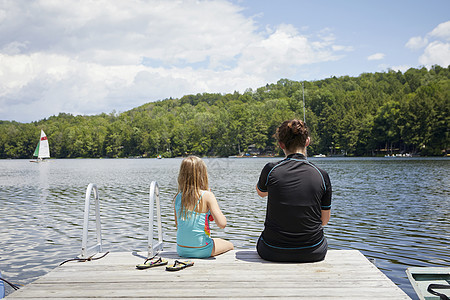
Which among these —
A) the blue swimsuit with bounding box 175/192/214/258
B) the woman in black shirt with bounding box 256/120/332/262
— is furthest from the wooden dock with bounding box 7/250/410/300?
the woman in black shirt with bounding box 256/120/332/262

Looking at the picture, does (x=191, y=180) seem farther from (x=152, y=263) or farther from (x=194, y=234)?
(x=152, y=263)

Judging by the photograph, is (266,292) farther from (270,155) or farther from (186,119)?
(186,119)

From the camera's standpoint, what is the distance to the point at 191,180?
197 inches

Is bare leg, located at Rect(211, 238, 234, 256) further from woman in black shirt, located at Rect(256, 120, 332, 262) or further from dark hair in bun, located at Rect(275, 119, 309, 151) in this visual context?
dark hair in bun, located at Rect(275, 119, 309, 151)

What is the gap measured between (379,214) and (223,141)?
12366 cm

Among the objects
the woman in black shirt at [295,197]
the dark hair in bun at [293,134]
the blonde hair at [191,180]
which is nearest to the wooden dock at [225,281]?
the woman in black shirt at [295,197]

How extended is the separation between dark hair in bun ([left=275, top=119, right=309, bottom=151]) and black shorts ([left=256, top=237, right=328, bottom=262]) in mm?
1168

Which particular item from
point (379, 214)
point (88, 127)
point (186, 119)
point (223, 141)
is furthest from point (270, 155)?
point (379, 214)

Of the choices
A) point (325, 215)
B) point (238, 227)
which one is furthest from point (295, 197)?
point (238, 227)

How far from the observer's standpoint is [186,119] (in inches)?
6585

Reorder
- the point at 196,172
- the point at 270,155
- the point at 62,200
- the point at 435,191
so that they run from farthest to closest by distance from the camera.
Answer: the point at 270,155 → the point at 435,191 → the point at 62,200 → the point at 196,172

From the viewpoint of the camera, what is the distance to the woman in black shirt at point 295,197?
442cm

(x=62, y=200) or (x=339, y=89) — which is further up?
(x=339, y=89)

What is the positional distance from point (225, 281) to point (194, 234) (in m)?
1.02
